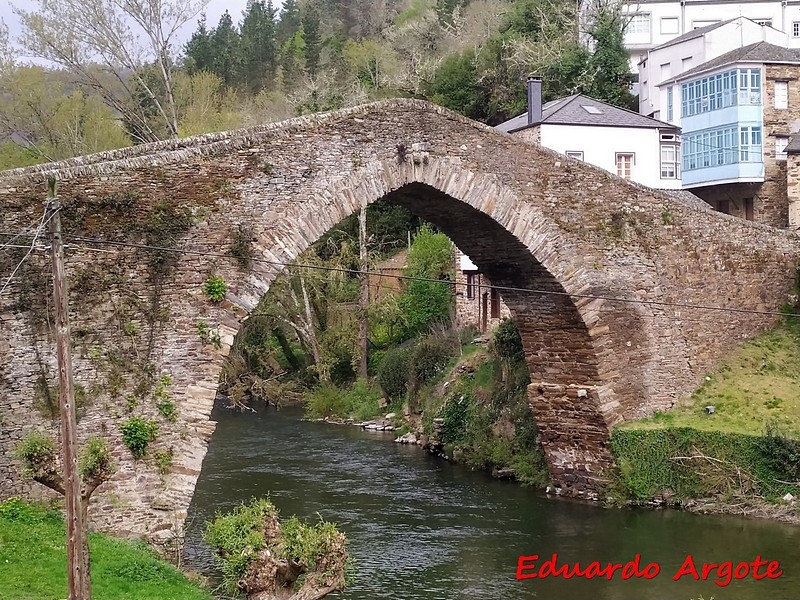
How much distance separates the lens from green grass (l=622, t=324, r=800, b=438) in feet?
50.7

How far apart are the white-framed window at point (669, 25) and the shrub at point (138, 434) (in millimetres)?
30387

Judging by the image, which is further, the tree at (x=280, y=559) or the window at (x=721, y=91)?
the window at (x=721, y=91)

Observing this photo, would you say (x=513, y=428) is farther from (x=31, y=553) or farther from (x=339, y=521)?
(x=31, y=553)

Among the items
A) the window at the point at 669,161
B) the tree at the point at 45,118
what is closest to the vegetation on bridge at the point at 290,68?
the tree at the point at 45,118

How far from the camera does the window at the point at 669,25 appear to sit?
36969 millimetres

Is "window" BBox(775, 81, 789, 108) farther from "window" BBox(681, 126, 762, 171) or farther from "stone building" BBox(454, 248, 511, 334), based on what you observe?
"stone building" BBox(454, 248, 511, 334)

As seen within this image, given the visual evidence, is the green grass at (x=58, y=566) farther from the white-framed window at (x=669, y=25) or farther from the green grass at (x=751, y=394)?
the white-framed window at (x=669, y=25)

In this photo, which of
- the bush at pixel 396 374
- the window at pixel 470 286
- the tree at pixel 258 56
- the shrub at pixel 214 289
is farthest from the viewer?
the tree at pixel 258 56

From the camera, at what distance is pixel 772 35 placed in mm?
32125

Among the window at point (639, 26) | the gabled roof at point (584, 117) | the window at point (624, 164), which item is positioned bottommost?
the window at point (624, 164)

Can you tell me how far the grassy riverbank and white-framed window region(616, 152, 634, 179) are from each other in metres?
10.4

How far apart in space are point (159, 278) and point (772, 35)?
26484 millimetres

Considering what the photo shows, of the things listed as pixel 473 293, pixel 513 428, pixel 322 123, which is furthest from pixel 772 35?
pixel 322 123

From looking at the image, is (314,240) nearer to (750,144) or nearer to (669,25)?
(750,144)
